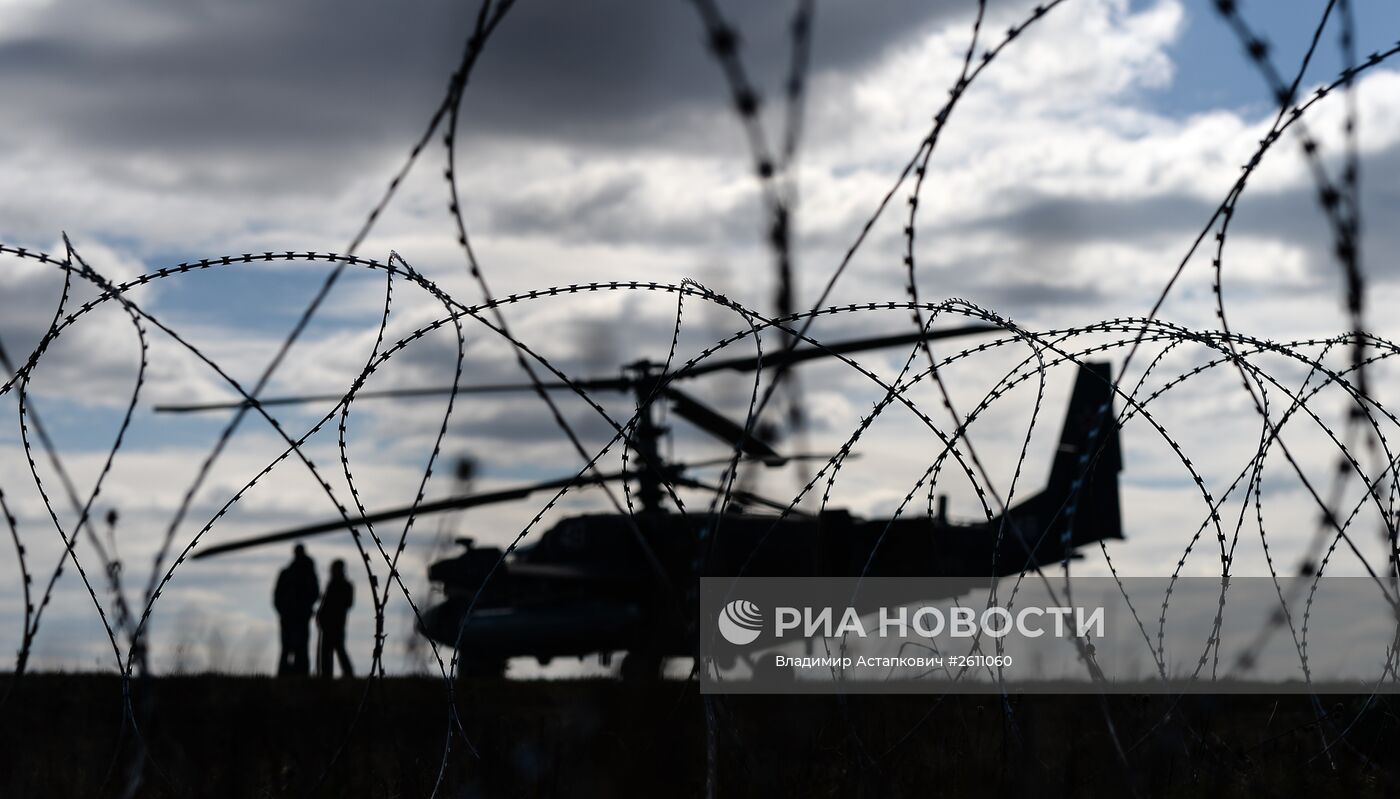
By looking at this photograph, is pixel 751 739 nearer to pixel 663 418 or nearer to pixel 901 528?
pixel 663 418

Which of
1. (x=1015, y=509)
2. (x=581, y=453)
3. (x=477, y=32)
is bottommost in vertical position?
(x=581, y=453)

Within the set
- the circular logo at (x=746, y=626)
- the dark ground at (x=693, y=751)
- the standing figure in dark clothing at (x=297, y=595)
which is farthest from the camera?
the standing figure in dark clothing at (x=297, y=595)

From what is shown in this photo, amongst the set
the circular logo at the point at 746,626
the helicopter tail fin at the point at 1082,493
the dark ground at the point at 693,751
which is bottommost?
the dark ground at the point at 693,751

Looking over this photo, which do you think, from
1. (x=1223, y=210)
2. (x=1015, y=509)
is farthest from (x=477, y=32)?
(x=1015, y=509)

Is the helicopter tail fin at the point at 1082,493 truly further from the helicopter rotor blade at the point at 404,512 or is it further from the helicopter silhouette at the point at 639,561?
the helicopter rotor blade at the point at 404,512

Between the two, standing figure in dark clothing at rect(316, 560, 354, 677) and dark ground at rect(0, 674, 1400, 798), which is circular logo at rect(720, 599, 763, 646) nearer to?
dark ground at rect(0, 674, 1400, 798)

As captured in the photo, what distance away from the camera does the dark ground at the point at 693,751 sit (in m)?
5.02

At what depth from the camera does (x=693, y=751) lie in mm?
5520

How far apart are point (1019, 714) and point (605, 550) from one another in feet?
32.9

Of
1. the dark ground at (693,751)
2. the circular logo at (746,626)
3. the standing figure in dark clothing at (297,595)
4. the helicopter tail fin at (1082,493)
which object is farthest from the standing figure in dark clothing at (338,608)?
the helicopter tail fin at (1082,493)

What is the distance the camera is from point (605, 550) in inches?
672

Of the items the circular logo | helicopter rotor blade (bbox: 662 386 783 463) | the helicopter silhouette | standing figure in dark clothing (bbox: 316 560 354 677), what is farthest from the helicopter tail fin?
standing figure in dark clothing (bbox: 316 560 354 677)

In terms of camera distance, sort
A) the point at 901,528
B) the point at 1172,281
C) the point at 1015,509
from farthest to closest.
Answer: the point at 1015,509 → the point at 901,528 → the point at 1172,281

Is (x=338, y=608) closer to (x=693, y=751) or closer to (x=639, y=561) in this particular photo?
(x=639, y=561)
